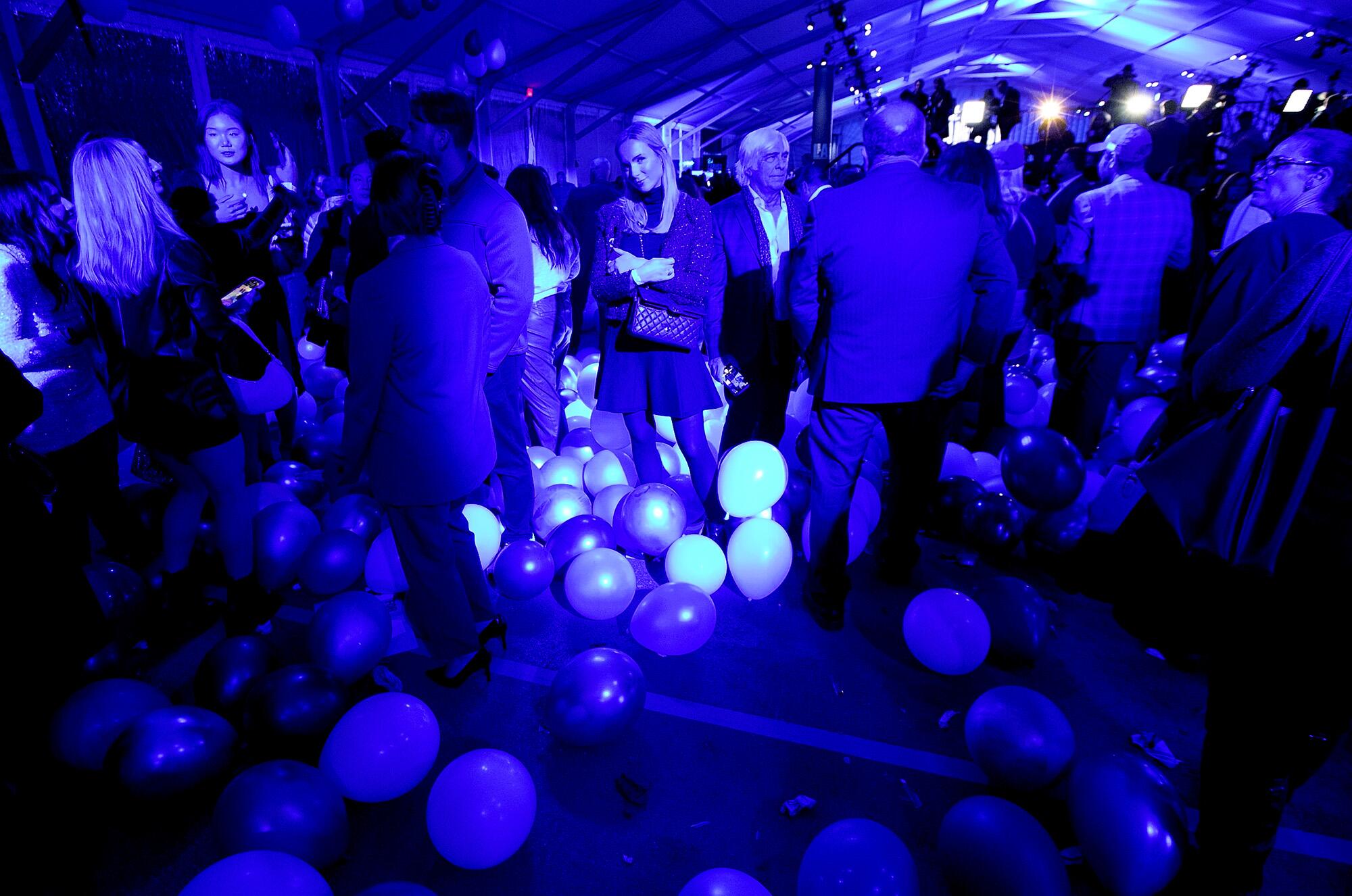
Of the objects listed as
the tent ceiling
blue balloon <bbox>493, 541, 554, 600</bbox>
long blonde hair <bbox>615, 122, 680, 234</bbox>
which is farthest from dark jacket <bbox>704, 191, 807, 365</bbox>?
the tent ceiling

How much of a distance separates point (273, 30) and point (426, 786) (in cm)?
711

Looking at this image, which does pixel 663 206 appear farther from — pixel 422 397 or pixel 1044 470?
pixel 1044 470

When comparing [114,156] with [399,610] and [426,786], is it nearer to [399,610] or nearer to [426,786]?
[399,610]

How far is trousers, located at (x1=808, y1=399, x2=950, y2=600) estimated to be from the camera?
2.45 m

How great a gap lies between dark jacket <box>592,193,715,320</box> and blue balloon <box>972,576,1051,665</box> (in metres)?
1.54

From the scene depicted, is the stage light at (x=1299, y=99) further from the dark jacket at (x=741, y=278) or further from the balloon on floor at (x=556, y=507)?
the balloon on floor at (x=556, y=507)

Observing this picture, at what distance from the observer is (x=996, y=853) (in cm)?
144

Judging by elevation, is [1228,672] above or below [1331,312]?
below

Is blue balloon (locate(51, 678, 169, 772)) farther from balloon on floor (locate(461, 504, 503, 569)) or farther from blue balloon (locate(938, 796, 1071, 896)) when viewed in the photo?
blue balloon (locate(938, 796, 1071, 896))

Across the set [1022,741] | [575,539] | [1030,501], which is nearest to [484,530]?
[575,539]

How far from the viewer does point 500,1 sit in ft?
26.3

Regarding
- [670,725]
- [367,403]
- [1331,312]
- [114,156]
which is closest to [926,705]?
[670,725]

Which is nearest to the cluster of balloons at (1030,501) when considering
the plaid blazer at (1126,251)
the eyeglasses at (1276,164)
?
the plaid blazer at (1126,251)

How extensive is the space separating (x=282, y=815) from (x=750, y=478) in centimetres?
190
